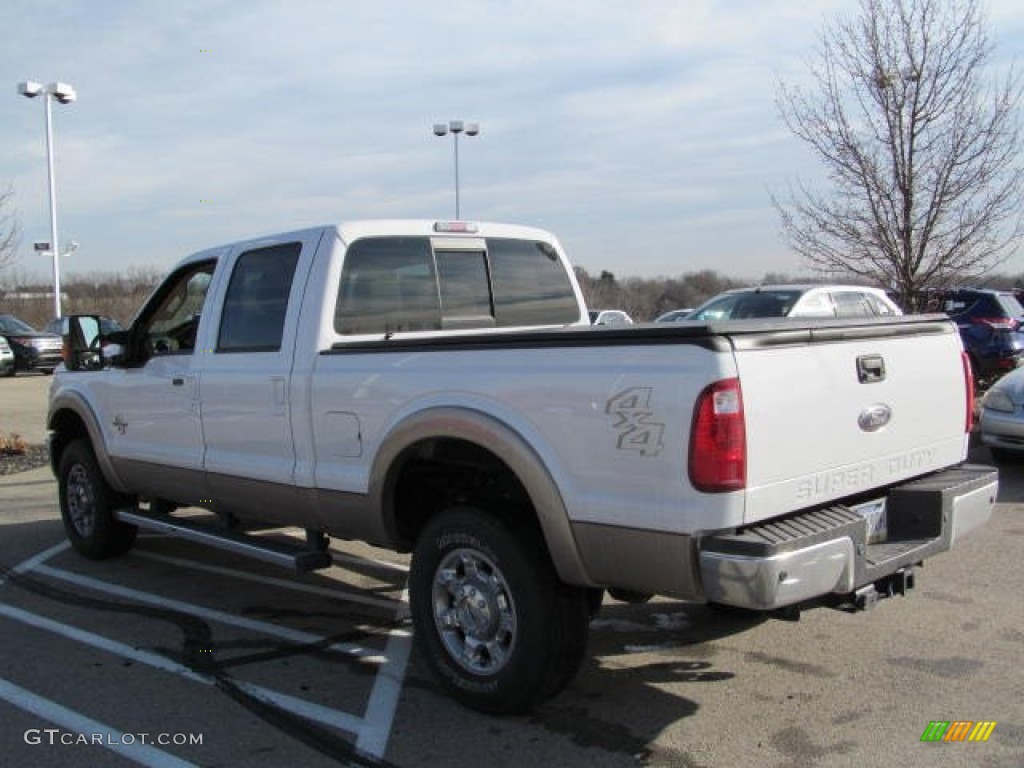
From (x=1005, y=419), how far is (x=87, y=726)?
8398 mm

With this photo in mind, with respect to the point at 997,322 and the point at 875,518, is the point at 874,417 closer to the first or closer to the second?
the point at 875,518

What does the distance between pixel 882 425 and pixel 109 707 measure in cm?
362

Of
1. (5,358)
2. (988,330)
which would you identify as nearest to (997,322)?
(988,330)

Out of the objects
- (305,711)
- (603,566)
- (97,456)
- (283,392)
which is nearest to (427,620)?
(305,711)

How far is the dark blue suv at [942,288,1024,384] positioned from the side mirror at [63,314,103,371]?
12316 millimetres

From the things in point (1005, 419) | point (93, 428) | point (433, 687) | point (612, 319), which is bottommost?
point (433, 687)

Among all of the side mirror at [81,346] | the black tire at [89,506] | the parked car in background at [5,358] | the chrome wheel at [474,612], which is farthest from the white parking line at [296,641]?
the parked car in background at [5,358]

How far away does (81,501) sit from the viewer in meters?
7.02

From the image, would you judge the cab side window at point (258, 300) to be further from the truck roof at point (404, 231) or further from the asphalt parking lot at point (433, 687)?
the asphalt parking lot at point (433, 687)

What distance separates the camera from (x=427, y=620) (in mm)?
4234

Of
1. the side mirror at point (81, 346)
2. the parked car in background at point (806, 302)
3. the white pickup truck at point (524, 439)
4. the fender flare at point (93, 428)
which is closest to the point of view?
the white pickup truck at point (524, 439)

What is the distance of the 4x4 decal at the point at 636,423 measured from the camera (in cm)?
335

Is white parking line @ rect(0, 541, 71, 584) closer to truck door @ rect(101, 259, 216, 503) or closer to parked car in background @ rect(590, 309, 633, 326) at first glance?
truck door @ rect(101, 259, 216, 503)

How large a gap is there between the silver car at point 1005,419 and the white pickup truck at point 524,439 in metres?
5.13
